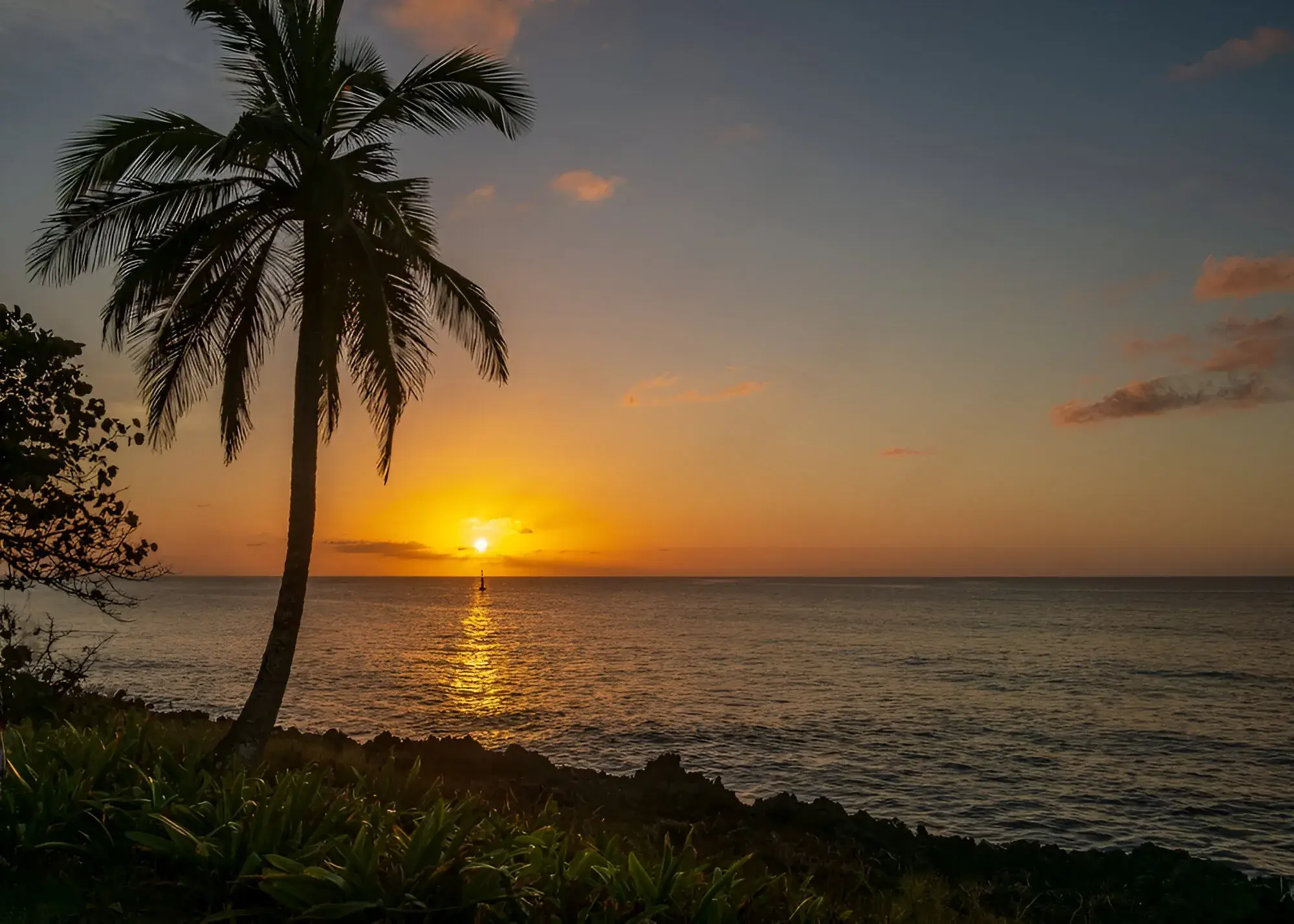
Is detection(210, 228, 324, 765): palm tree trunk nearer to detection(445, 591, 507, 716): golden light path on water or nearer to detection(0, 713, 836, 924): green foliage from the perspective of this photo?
detection(0, 713, 836, 924): green foliage

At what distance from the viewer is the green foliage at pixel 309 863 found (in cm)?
593

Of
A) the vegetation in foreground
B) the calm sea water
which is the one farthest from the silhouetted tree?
the calm sea water

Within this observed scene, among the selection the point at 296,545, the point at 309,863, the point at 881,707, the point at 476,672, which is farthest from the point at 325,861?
the point at 476,672

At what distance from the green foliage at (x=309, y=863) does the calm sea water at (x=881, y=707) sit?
58.2 ft

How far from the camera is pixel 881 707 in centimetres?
3997

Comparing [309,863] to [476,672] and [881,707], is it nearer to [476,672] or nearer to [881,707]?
[881,707]

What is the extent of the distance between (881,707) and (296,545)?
3427 centimetres

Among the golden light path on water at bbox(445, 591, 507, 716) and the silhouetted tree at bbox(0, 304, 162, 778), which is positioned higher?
the silhouetted tree at bbox(0, 304, 162, 778)

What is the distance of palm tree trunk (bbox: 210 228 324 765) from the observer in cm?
1122

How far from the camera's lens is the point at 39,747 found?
360 inches

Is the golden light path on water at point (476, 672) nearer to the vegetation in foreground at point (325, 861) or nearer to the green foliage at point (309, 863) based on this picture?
the vegetation in foreground at point (325, 861)

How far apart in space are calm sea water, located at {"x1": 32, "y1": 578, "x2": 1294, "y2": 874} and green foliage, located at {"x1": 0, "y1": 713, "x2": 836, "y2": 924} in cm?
1773

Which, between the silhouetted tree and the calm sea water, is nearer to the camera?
the silhouetted tree

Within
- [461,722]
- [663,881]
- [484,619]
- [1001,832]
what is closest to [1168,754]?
[1001,832]
